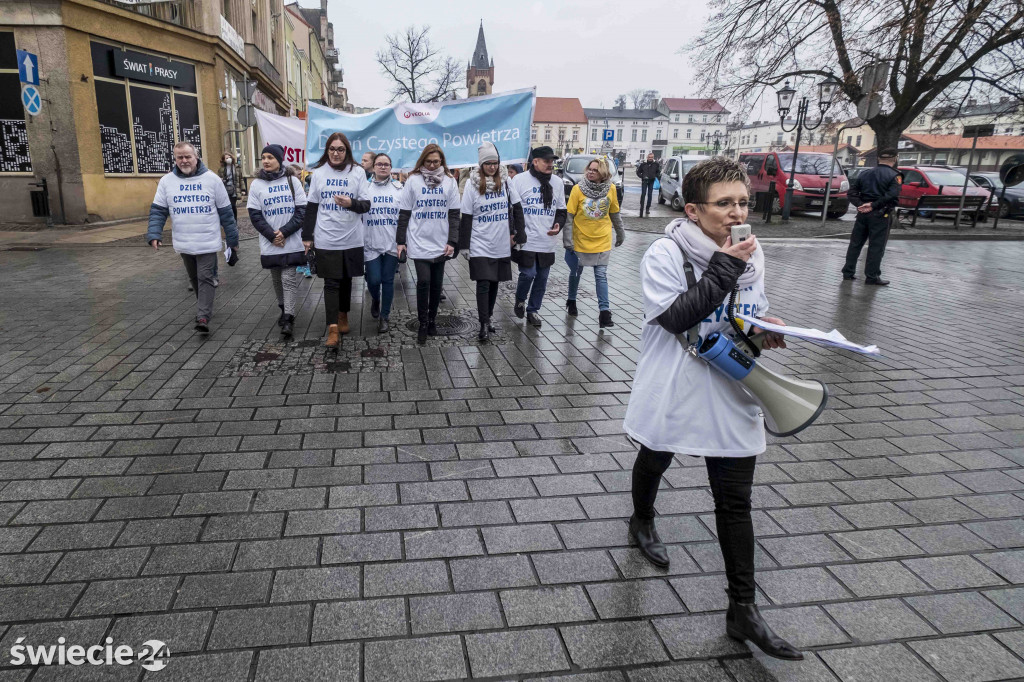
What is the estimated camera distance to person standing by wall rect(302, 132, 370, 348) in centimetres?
613

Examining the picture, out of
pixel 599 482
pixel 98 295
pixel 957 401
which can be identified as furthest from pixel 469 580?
pixel 98 295

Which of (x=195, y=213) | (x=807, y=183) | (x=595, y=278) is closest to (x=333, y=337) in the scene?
(x=195, y=213)

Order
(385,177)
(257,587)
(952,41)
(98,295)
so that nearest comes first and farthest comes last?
1. (257,587)
2. (385,177)
3. (98,295)
4. (952,41)

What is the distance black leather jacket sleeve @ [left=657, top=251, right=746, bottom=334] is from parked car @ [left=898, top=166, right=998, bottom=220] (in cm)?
2121

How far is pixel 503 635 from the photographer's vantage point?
98.5 inches

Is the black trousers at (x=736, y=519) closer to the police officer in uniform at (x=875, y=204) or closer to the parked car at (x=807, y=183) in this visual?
the police officer in uniform at (x=875, y=204)

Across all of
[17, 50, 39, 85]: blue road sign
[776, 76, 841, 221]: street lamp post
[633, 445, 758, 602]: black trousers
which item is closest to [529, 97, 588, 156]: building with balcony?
[776, 76, 841, 221]: street lamp post

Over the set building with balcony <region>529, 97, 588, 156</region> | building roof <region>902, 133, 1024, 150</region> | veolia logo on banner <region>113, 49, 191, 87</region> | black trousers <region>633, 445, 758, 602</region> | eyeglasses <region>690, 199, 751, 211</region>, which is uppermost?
building with balcony <region>529, 97, 588, 156</region>

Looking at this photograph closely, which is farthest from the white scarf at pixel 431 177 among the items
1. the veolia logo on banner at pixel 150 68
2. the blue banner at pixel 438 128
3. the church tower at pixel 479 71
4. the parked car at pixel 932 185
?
the church tower at pixel 479 71

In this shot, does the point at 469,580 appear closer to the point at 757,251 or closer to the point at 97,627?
the point at 97,627

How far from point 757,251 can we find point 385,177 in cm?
532

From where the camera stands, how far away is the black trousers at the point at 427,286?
20.7 ft

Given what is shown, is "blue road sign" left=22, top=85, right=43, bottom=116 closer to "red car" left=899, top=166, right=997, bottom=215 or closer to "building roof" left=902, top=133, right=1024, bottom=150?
"red car" left=899, top=166, right=997, bottom=215

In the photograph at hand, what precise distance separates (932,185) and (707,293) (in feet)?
73.6
